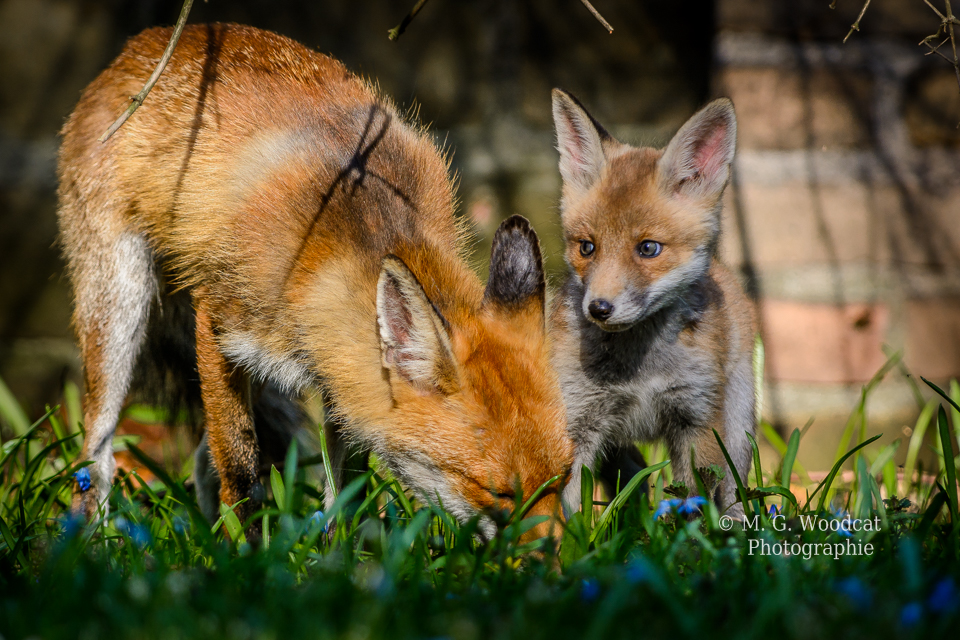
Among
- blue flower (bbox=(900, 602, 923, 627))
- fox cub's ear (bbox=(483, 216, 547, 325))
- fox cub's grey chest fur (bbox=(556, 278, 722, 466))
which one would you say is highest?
fox cub's ear (bbox=(483, 216, 547, 325))

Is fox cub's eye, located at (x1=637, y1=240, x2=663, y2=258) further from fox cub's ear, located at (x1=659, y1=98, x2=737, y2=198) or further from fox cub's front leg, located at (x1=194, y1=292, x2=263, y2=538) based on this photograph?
fox cub's front leg, located at (x1=194, y1=292, x2=263, y2=538)

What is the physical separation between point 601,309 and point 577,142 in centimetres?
76

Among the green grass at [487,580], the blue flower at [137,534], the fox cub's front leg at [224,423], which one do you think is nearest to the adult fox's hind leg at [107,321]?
the fox cub's front leg at [224,423]

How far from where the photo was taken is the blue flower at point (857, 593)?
4.76 ft

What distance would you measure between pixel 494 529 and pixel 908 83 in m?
2.80

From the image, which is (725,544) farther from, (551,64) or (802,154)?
(551,64)

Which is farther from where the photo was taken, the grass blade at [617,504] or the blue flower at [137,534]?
the grass blade at [617,504]

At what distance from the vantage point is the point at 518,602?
155 centimetres

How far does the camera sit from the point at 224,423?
2848 millimetres

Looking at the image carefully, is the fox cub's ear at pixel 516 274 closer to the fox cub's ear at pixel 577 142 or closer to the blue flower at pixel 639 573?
the fox cub's ear at pixel 577 142

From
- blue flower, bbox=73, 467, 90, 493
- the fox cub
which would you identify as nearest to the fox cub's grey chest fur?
the fox cub

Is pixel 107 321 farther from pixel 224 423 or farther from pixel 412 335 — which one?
pixel 412 335

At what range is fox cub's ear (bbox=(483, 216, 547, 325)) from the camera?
7.93ft

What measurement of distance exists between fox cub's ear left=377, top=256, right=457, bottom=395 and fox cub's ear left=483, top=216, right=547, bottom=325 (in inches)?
11.4
